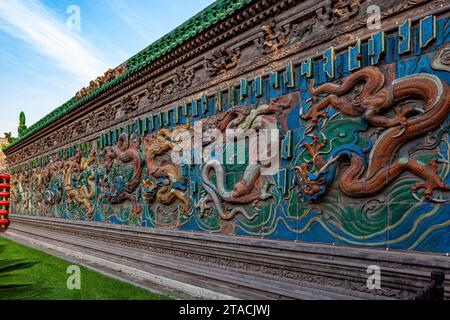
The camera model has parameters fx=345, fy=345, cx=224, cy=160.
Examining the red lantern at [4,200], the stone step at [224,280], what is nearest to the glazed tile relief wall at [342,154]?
the stone step at [224,280]

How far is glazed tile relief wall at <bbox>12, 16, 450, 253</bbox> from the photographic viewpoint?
10.4 feet

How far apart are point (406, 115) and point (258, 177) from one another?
1.97 metres

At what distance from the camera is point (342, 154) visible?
3744 millimetres

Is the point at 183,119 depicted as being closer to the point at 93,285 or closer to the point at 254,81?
the point at 254,81

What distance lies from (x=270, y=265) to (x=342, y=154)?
1.64 m

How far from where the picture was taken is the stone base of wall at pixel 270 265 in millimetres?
3211

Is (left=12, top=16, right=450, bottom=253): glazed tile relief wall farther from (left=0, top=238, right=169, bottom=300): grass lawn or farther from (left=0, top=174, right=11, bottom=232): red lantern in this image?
(left=0, top=174, right=11, bottom=232): red lantern

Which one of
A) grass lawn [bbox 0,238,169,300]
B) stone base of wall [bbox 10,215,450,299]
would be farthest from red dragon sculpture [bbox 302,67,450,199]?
grass lawn [bbox 0,238,169,300]

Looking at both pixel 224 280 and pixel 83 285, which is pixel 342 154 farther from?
pixel 83 285

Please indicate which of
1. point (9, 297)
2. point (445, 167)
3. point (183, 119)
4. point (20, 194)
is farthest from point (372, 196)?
point (20, 194)

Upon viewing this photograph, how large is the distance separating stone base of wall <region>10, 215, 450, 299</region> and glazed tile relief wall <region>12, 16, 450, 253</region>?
0.47ft

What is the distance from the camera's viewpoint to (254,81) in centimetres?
485

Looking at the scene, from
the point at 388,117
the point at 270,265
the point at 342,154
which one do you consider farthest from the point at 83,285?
the point at 388,117

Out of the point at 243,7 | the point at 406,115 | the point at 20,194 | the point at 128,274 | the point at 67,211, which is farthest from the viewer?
the point at 20,194
